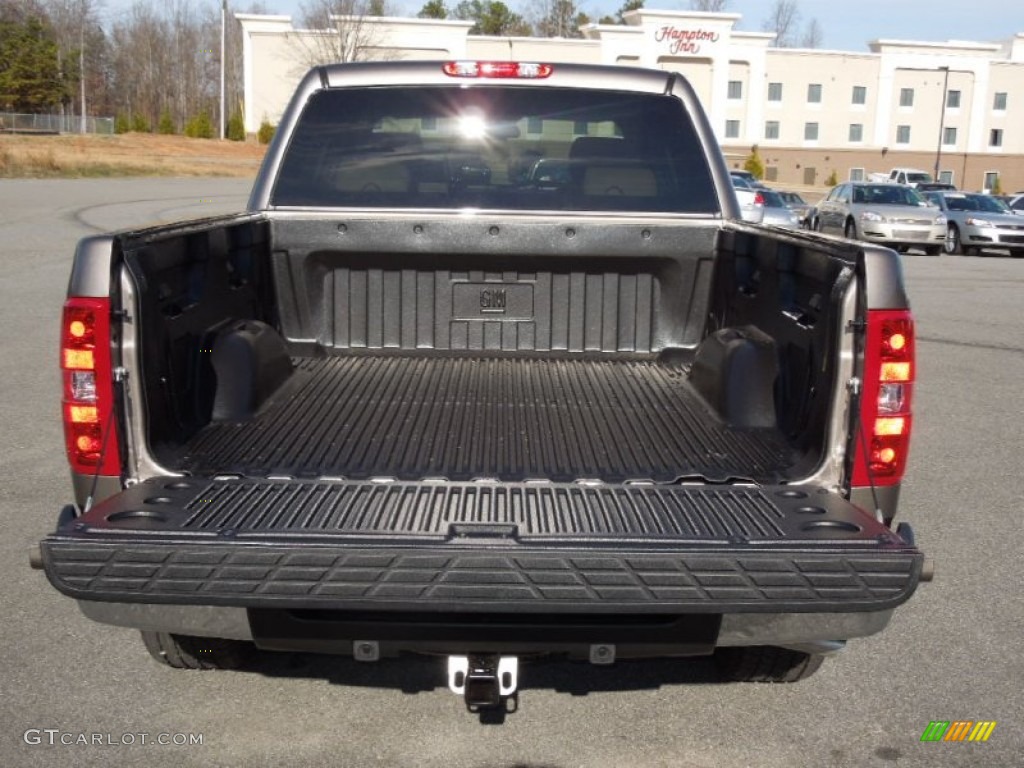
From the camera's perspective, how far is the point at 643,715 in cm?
374

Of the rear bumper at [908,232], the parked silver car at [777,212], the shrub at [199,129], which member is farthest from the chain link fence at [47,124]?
the rear bumper at [908,232]

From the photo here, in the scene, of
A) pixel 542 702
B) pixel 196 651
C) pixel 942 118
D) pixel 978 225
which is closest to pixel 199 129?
pixel 942 118

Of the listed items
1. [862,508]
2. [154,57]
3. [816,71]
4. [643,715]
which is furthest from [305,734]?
[154,57]

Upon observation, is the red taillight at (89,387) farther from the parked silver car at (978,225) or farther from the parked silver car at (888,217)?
the parked silver car at (978,225)

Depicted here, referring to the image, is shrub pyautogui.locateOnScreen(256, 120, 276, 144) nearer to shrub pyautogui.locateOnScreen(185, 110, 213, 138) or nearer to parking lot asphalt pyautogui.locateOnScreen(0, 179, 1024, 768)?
shrub pyautogui.locateOnScreen(185, 110, 213, 138)

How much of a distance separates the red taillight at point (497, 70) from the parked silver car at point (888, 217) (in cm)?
2118

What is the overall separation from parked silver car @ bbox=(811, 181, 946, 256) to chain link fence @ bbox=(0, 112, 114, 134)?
68.1 meters

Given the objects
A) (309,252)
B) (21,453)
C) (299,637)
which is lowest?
(21,453)

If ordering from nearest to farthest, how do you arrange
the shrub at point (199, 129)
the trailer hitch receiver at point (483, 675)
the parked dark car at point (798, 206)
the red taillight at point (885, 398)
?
the trailer hitch receiver at point (483, 675)
the red taillight at point (885, 398)
the parked dark car at point (798, 206)
the shrub at point (199, 129)

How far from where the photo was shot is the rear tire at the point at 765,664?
12.3ft

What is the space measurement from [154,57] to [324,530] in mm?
119346

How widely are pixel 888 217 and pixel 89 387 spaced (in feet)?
79.5

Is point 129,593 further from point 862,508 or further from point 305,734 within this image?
point 862,508

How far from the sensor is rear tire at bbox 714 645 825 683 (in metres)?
3.74
